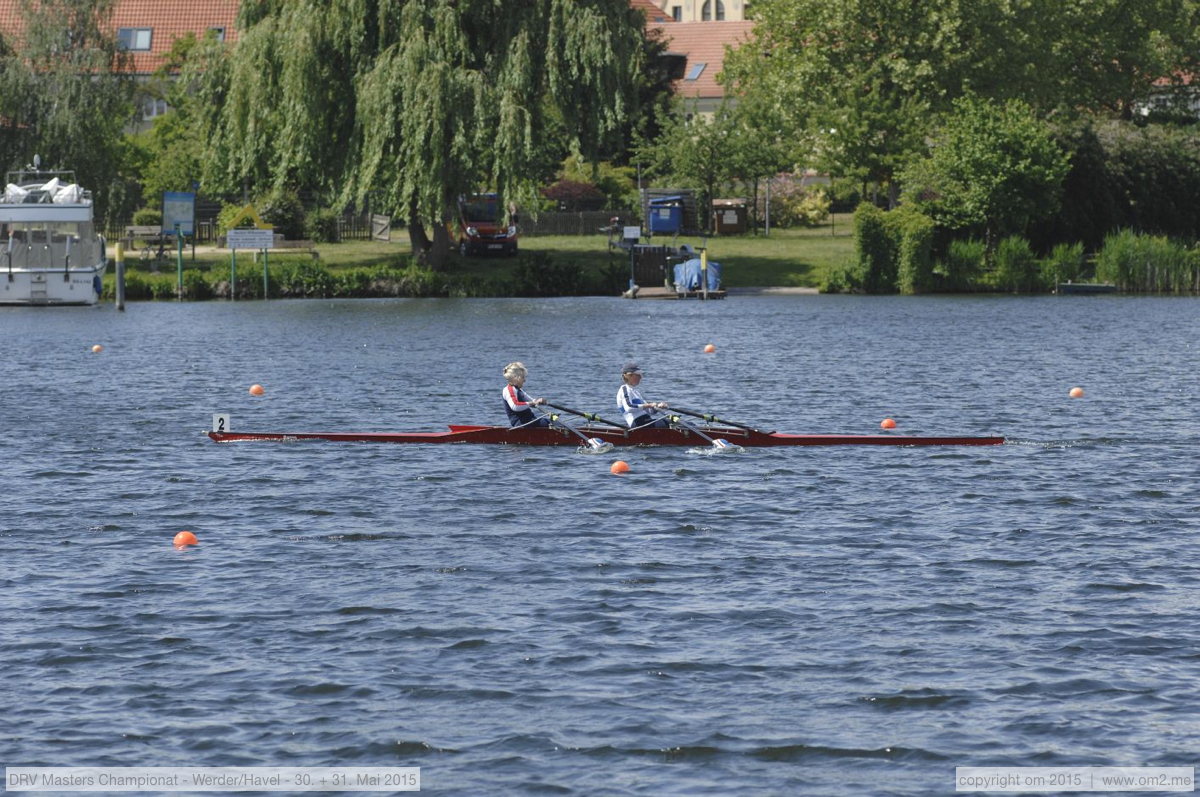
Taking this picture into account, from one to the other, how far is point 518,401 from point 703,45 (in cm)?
9993

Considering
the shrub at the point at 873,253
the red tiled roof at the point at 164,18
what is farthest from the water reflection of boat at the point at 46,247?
the red tiled roof at the point at 164,18

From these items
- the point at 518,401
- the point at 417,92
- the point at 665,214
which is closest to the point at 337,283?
the point at 417,92

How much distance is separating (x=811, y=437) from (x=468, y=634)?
12017mm

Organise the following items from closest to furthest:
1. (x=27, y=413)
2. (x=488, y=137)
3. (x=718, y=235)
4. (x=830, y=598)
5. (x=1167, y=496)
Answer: (x=830, y=598) → (x=1167, y=496) → (x=27, y=413) → (x=488, y=137) → (x=718, y=235)

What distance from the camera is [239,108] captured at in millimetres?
65000

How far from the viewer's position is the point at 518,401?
27297 mm

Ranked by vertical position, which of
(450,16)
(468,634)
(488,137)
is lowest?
(468,634)

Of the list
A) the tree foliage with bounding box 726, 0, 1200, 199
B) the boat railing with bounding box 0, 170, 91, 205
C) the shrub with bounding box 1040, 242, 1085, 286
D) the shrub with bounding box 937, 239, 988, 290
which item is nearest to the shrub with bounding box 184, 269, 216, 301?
the boat railing with bounding box 0, 170, 91, 205

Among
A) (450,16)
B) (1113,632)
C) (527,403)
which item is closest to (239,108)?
(450,16)

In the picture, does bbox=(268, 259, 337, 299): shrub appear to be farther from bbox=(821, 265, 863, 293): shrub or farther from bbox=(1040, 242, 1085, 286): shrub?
bbox=(1040, 242, 1085, 286): shrub

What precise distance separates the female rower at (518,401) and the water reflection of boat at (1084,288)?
48.1 m

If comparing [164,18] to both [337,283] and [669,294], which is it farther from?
[669,294]

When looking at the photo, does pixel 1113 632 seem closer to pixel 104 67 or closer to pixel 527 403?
pixel 527 403

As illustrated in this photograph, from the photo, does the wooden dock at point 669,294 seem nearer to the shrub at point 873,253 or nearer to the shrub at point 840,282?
the shrub at point 840,282
